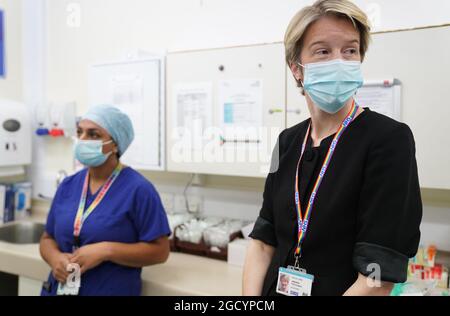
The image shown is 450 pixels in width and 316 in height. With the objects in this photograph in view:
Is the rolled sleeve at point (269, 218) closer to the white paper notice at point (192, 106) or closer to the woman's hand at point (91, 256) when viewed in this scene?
the woman's hand at point (91, 256)

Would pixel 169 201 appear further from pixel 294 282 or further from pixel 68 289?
pixel 294 282

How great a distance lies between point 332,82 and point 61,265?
1.23 m

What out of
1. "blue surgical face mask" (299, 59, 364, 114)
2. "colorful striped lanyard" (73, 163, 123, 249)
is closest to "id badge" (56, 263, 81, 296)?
"colorful striped lanyard" (73, 163, 123, 249)

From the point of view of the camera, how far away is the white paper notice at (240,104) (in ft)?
6.04

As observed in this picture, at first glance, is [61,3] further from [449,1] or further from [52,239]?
[449,1]

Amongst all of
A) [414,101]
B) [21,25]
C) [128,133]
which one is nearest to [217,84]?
[128,133]

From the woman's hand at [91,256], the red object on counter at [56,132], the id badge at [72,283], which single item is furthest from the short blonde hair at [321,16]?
the red object on counter at [56,132]

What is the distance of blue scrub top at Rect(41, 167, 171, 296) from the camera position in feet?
5.08

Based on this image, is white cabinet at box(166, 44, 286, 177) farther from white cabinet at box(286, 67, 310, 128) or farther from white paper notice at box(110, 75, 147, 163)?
white paper notice at box(110, 75, 147, 163)

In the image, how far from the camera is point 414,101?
154 centimetres

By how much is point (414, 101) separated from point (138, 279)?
1.33 meters

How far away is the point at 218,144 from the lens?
76.7 inches

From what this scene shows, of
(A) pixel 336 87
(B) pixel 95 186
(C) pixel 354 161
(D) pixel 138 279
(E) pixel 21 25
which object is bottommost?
(D) pixel 138 279

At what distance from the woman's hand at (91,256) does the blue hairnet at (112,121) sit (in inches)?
16.7
